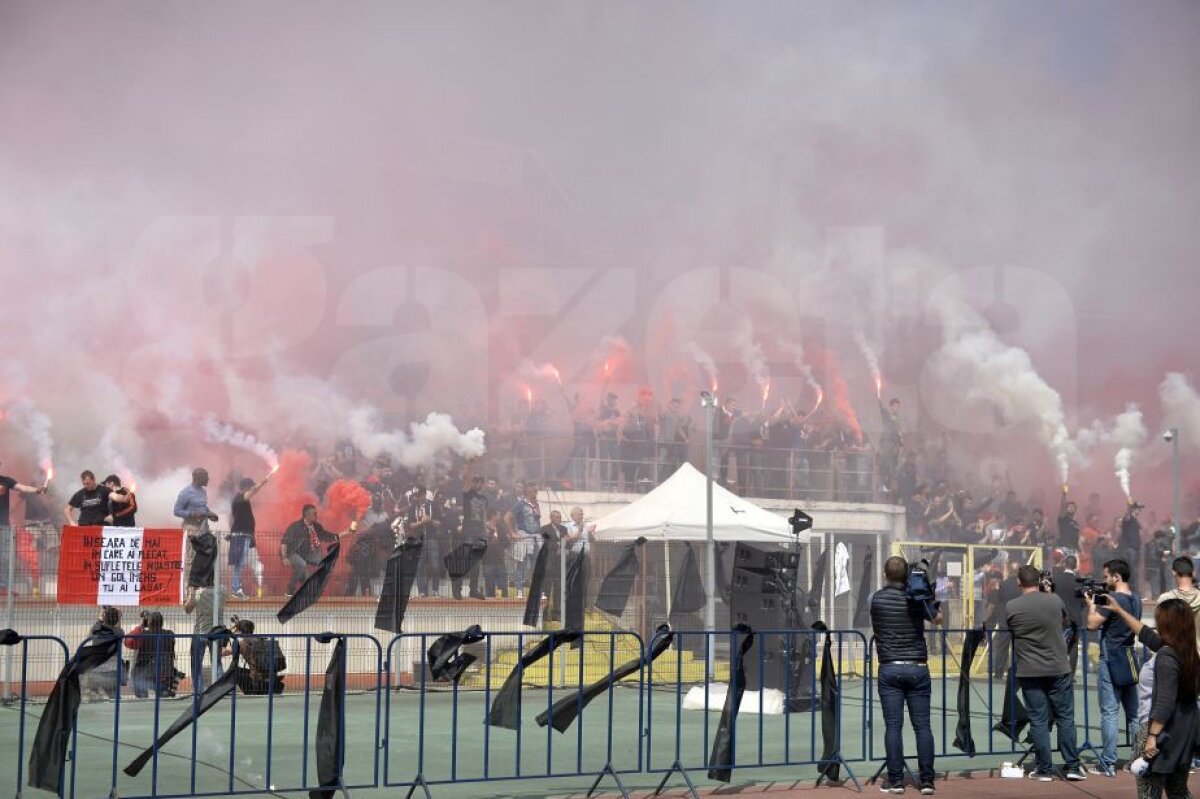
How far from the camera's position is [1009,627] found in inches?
416

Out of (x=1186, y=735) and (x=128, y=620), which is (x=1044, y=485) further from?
(x=1186, y=735)

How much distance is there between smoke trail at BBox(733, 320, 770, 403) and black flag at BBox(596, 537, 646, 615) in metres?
27.0

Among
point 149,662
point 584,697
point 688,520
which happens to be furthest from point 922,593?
point 688,520

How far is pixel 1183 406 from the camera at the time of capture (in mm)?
44062

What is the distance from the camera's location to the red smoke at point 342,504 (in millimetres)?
28344

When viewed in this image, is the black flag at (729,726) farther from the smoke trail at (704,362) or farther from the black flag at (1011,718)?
the smoke trail at (704,362)

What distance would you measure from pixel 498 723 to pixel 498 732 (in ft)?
10.7

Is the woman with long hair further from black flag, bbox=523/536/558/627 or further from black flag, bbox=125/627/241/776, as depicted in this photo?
black flag, bbox=523/536/558/627

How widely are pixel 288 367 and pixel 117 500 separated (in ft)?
72.6

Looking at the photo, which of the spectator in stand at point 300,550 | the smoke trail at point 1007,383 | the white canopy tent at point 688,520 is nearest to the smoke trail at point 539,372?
the smoke trail at point 1007,383

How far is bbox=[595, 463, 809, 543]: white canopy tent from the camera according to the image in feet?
60.6

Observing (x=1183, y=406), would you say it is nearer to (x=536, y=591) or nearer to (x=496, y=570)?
(x=536, y=591)

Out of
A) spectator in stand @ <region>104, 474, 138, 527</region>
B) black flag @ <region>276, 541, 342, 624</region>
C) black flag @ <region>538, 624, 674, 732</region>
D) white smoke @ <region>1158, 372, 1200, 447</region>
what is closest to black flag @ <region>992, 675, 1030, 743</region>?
black flag @ <region>538, 624, 674, 732</region>

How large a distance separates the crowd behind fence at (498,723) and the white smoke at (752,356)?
2643 cm
